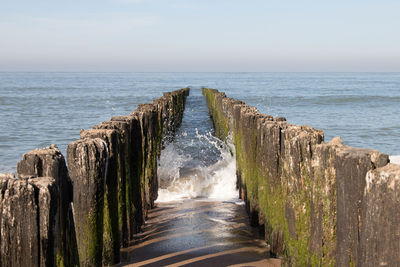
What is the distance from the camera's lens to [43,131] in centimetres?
1872

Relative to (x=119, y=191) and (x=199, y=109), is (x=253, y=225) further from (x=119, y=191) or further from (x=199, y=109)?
(x=199, y=109)

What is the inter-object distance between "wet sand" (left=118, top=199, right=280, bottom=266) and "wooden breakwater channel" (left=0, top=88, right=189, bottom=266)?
0.24 m

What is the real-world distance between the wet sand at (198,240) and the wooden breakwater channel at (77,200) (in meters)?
0.24

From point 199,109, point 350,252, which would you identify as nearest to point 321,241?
point 350,252

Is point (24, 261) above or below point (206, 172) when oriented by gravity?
above

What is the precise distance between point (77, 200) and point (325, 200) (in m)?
1.67

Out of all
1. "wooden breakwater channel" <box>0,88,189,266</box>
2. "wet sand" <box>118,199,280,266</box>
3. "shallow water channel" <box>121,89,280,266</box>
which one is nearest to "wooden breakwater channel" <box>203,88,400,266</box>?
"wet sand" <box>118,199,280,266</box>

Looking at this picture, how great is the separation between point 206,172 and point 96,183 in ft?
18.9

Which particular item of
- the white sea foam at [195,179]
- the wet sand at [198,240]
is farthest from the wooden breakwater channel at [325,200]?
the white sea foam at [195,179]

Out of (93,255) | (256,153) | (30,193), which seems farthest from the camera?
(256,153)

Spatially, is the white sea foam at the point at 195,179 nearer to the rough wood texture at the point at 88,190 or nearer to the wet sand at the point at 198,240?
the wet sand at the point at 198,240

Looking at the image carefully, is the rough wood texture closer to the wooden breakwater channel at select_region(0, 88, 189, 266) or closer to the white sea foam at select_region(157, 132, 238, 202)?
the wooden breakwater channel at select_region(0, 88, 189, 266)

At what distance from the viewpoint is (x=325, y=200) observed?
309 cm

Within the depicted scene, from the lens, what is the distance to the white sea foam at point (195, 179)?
313 inches
